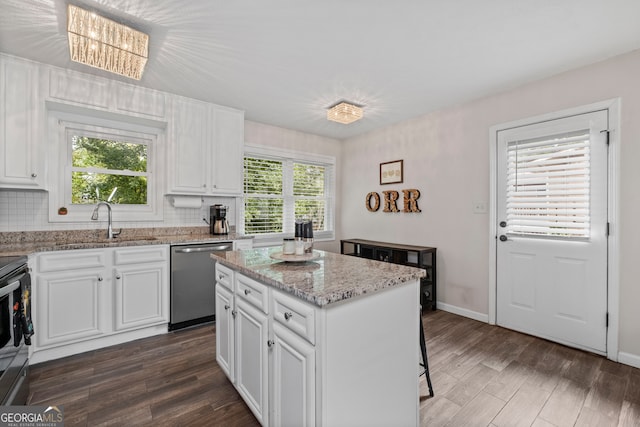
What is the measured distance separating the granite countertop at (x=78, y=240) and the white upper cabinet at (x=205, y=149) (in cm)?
57

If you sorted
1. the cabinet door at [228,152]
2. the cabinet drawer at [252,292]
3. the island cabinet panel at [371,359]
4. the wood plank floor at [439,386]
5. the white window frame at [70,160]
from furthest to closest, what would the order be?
the cabinet door at [228,152] < the white window frame at [70,160] < the wood plank floor at [439,386] < the cabinet drawer at [252,292] < the island cabinet panel at [371,359]

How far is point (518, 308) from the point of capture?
9.59 feet

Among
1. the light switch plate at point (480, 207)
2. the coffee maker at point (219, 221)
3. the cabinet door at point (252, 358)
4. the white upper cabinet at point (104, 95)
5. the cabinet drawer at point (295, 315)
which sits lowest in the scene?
the cabinet door at point (252, 358)

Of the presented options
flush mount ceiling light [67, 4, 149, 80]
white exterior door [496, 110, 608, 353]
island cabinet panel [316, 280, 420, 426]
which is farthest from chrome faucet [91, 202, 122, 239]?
white exterior door [496, 110, 608, 353]

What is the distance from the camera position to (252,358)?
1645 millimetres

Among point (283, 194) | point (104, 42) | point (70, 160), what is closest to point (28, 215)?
point (70, 160)

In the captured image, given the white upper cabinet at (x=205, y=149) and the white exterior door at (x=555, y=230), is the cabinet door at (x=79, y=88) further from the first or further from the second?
the white exterior door at (x=555, y=230)

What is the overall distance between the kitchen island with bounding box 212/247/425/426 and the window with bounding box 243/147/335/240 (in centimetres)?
250

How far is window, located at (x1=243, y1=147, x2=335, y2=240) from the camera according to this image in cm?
419

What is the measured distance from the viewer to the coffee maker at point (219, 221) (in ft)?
11.6

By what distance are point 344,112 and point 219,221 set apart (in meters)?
1.95

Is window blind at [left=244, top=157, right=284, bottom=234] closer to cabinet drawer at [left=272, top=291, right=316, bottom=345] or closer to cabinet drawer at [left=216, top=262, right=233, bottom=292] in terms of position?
cabinet drawer at [left=216, top=262, right=233, bottom=292]

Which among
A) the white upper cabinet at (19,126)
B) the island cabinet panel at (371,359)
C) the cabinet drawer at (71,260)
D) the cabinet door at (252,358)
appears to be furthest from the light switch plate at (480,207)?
the white upper cabinet at (19,126)

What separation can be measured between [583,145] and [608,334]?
1.58 m
